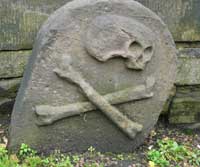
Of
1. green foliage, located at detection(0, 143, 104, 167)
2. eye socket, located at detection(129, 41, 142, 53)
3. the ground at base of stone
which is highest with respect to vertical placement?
eye socket, located at detection(129, 41, 142, 53)

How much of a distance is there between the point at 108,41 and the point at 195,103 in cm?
137

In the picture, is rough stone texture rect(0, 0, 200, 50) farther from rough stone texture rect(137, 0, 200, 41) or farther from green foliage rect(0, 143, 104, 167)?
green foliage rect(0, 143, 104, 167)

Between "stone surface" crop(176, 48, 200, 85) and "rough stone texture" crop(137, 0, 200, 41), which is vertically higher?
"rough stone texture" crop(137, 0, 200, 41)

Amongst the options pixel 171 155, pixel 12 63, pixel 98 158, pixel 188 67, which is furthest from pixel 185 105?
pixel 12 63

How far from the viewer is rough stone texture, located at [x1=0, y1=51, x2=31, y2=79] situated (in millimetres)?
3109

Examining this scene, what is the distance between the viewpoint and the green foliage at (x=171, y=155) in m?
2.74

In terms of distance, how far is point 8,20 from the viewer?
119 inches

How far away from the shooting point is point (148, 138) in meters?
3.12

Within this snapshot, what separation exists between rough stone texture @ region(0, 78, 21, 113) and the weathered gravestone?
26.5 inches

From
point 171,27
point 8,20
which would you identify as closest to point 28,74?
point 8,20

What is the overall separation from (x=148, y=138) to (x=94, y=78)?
83cm

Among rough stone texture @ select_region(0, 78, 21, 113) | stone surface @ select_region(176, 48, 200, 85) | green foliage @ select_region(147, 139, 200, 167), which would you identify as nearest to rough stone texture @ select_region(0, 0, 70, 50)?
rough stone texture @ select_region(0, 78, 21, 113)

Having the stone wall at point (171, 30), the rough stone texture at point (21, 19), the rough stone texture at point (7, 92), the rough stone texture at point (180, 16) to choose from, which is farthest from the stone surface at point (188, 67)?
the rough stone texture at point (7, 92)

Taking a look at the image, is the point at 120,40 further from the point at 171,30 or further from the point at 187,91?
the point at 187,91
